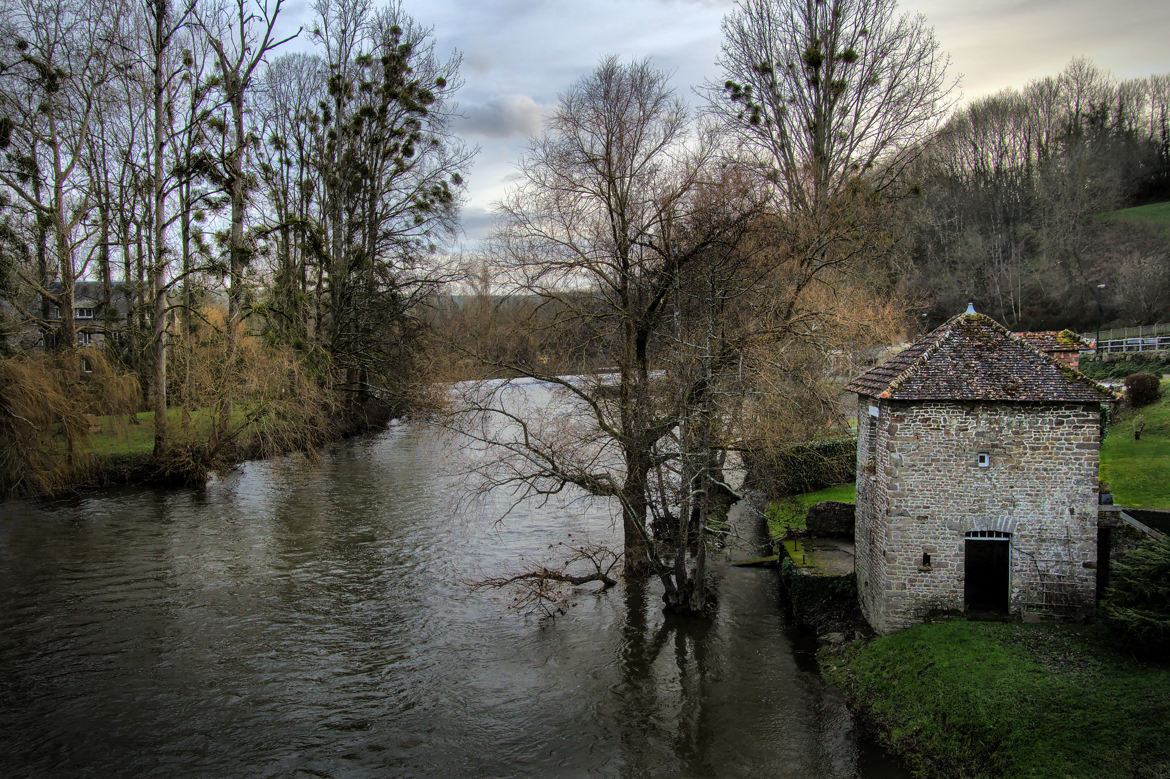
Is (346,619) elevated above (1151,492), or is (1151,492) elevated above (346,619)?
(1151,492)

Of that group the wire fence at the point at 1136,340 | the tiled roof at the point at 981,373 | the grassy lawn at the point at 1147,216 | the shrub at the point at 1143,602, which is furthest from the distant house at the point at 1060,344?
the grassy lawn at the point at 1147,216

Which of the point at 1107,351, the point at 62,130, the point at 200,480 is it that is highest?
the point at 62,130

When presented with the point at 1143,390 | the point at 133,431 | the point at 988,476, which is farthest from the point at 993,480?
the point at 133,431

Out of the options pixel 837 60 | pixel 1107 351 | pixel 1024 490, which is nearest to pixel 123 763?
pixel 1024 490

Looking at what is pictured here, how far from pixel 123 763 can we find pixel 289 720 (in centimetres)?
206

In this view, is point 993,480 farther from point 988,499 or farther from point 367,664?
point 367,664

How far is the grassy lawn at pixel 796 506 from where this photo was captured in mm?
18172

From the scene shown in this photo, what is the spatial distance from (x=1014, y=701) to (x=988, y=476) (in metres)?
3.33

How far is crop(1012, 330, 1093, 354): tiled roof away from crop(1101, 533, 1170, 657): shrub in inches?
131

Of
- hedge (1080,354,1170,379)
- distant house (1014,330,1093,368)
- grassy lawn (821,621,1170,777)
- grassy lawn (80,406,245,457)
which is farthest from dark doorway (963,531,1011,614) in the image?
grassy lawn (80,406,245,457)

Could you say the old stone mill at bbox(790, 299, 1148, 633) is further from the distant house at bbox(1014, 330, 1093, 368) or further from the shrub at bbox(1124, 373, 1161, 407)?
the shrub at bbox(1124, 373, 1161, 407)

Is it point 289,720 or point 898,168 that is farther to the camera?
point 898,168

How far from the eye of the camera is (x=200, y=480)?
22.2 metres

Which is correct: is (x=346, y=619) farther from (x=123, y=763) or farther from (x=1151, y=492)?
(x=1151, y=492)
